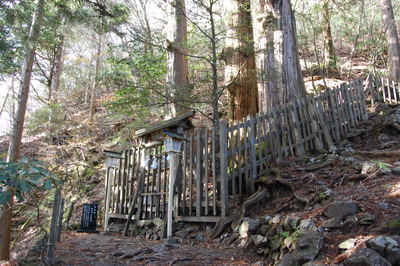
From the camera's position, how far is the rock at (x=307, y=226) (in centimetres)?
357

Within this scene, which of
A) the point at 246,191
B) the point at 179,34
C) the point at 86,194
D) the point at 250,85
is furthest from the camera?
the point at 86,194

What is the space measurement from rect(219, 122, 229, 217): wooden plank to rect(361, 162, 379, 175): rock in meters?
2.26

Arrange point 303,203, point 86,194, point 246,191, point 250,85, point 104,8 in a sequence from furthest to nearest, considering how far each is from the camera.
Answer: point 86,194 → point 250,85 → point 104,8 → point 246,191 → point 303,203

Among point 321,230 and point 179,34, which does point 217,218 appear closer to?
point 321,230

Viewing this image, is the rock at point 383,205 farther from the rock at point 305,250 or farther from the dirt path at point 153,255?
the dirt path at point 153,255

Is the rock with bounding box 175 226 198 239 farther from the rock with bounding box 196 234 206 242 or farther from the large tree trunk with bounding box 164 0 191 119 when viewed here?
the large tree trunk with bounding box 164 0 191 119

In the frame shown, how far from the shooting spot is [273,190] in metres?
5.55

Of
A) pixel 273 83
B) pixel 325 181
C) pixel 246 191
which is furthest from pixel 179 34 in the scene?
pixel 325 181

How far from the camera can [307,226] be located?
11.9 feet

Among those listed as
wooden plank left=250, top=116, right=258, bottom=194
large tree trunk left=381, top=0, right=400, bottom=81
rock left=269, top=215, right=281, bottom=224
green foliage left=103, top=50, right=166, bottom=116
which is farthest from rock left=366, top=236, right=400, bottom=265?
large tree trunk left=381, top=0, right=400, bottom=81

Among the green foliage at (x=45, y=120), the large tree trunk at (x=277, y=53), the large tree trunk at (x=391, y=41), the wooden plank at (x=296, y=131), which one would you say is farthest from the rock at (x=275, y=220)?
the green foliage at (x=45, y=120)

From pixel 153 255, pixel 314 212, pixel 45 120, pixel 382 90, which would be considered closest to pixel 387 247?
pixel 314 212

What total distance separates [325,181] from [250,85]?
336cm

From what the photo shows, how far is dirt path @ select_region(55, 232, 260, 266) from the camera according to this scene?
13.2ft
